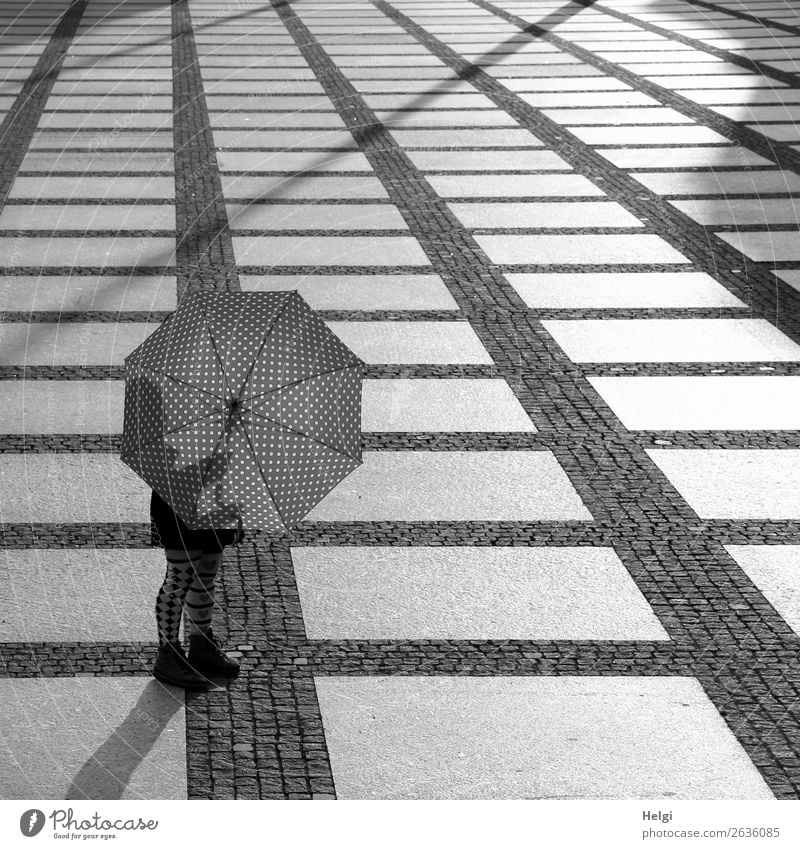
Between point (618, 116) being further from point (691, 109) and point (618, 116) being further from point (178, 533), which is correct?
point (178, 533)

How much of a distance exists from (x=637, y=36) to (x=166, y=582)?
15.2m

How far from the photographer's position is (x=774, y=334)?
712 cm

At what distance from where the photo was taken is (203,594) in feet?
12.5

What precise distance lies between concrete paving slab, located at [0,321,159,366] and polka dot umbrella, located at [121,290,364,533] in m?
2.89

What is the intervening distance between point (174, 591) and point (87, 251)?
196 inches

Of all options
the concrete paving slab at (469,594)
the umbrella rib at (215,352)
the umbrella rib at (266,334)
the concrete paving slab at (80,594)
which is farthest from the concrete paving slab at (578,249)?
the umbrella rib at (215,352)

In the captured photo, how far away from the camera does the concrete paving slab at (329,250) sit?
8211 millimetres

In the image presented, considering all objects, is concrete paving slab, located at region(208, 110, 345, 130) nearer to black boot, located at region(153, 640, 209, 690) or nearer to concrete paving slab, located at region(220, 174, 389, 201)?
concrete paving slab, located at region(220, 174, 389, 201)

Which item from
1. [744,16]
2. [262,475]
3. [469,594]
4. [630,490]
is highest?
[262,475]

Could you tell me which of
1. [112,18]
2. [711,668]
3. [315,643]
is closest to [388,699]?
[315,643]

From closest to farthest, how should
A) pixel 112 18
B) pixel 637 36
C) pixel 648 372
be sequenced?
pixel 648 372 → pixel 637 36 → pixel 112 18

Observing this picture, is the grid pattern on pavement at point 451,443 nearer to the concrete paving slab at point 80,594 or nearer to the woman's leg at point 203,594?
the concrete paving slab at point 80,594

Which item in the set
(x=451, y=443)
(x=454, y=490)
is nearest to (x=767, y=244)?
(x=451, y=443)
